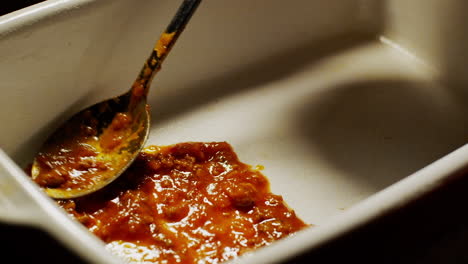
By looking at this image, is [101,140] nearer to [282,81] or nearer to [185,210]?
[185,210]

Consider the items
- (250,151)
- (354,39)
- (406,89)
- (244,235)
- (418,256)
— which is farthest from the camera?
(354,39)

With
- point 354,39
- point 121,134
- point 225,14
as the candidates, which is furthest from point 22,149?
point 354,39

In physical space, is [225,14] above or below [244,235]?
above

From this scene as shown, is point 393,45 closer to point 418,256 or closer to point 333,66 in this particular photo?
point 333,66

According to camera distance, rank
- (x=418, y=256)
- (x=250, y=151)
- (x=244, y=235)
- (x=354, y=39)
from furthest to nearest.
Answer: (x=354, y=39) → (x=250, y=151) → (x=244, y=235) → (x=418, y=256)

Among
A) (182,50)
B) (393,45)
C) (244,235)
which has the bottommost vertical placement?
(244,235)

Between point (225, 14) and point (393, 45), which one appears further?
point (393, 45)
